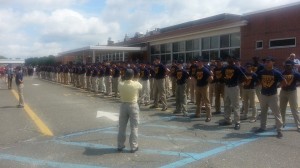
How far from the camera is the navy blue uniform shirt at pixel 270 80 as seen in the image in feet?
28.8

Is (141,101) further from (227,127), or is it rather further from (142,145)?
(142,145)

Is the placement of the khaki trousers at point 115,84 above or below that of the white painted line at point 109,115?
above

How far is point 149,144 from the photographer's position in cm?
807

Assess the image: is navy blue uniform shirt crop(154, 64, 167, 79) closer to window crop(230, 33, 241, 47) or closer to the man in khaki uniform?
the man in khaki uniform

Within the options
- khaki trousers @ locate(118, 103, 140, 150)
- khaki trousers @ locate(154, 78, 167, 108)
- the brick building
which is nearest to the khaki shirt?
khaki trousers @ locate(118, 103, 140, 150)

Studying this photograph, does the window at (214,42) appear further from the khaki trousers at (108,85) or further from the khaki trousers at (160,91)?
the khaki trousers at (160,91)

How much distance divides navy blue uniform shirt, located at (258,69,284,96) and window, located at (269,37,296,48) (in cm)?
1404

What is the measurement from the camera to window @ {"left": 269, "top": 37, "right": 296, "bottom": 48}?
21767mm

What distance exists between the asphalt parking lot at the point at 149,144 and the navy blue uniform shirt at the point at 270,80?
1.04 m

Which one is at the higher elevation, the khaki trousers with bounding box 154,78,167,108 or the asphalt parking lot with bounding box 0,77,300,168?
the khaki trousers with bounding box 154,78,167,108

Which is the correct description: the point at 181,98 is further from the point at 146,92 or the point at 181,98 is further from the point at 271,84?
the point at 271,84

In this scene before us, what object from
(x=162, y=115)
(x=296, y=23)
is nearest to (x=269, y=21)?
(x=296, y=23)

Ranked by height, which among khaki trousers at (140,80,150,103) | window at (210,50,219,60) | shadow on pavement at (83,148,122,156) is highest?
window at (210,50,219,60)

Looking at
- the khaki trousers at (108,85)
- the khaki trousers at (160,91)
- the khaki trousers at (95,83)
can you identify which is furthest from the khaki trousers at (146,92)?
the khaki trousers at (95,83)
